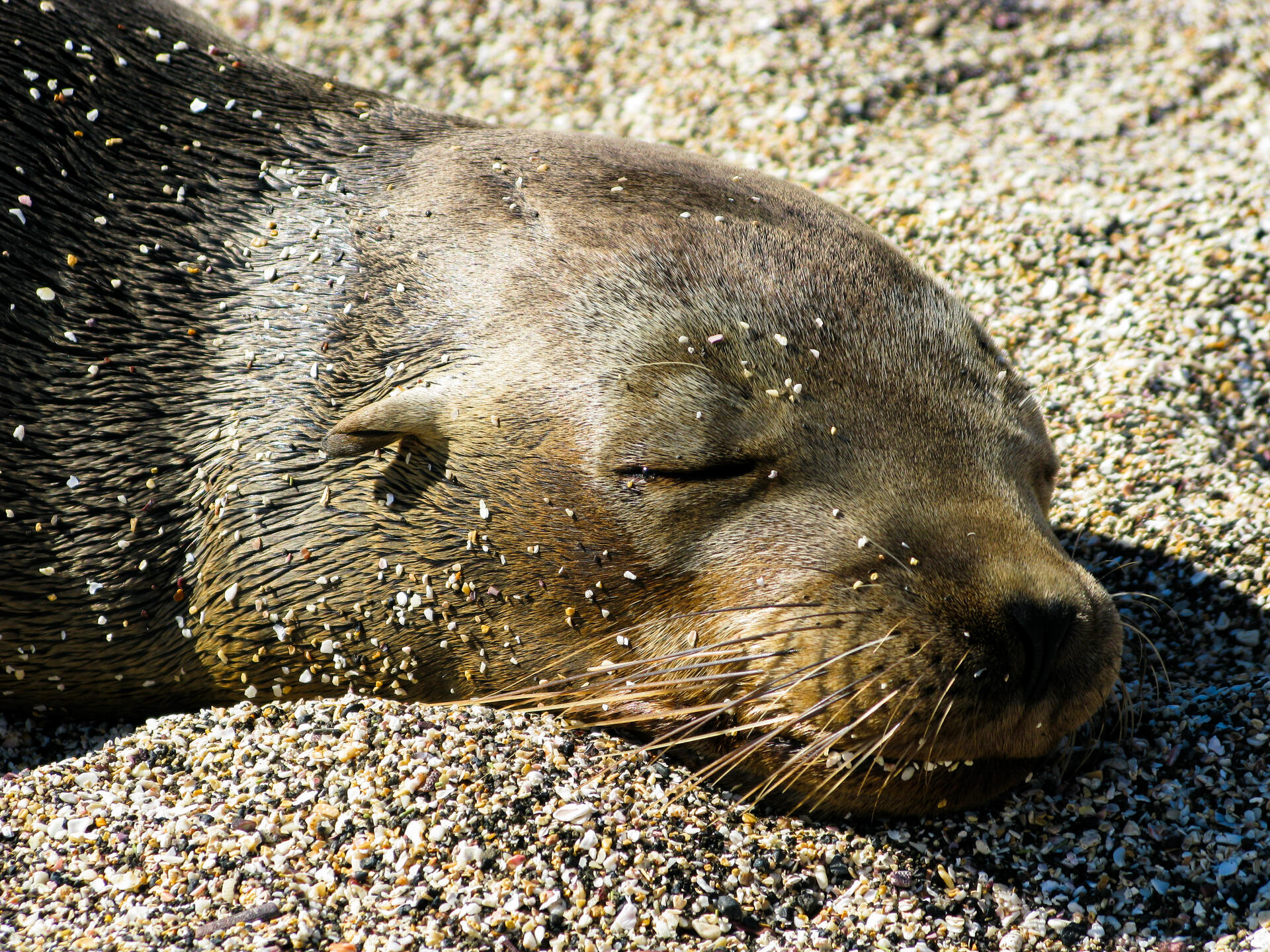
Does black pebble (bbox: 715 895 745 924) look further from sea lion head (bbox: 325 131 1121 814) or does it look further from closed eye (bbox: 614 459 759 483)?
closed eye (bbox: 614 459 759 483)

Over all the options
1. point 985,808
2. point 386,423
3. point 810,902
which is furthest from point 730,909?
point 386,423

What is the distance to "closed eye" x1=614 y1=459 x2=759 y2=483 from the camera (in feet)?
9.51

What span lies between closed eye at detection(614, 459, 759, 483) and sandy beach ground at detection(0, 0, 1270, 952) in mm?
758

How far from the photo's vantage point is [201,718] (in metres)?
3.37

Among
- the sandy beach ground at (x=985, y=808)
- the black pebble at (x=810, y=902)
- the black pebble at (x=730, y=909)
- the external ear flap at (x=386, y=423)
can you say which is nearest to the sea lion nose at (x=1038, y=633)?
the sandy beach ground at (x=985, y=808)

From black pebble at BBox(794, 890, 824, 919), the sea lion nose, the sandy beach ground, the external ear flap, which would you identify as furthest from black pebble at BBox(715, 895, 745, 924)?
the external ear flap

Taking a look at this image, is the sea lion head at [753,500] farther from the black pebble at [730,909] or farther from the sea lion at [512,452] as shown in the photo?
the black pebble at [730,909]

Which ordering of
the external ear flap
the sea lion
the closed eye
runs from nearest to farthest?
the sea lion → the closed eye → the external ear flap

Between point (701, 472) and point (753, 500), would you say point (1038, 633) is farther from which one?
point (701, 472)

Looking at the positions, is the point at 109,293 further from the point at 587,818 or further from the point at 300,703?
the point at 587,818

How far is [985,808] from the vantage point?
302 centimetres

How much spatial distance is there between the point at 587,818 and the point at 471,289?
4.88ft

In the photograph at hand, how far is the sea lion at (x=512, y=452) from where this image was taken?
2.79 m

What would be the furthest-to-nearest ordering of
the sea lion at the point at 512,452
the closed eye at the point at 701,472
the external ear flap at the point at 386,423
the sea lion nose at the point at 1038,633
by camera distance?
the external ear flap at the point at 386,423, the closed eye at the point at 701,472, the sea lion at the point at 512,452, the sea lion nose at the point at 1038,633
